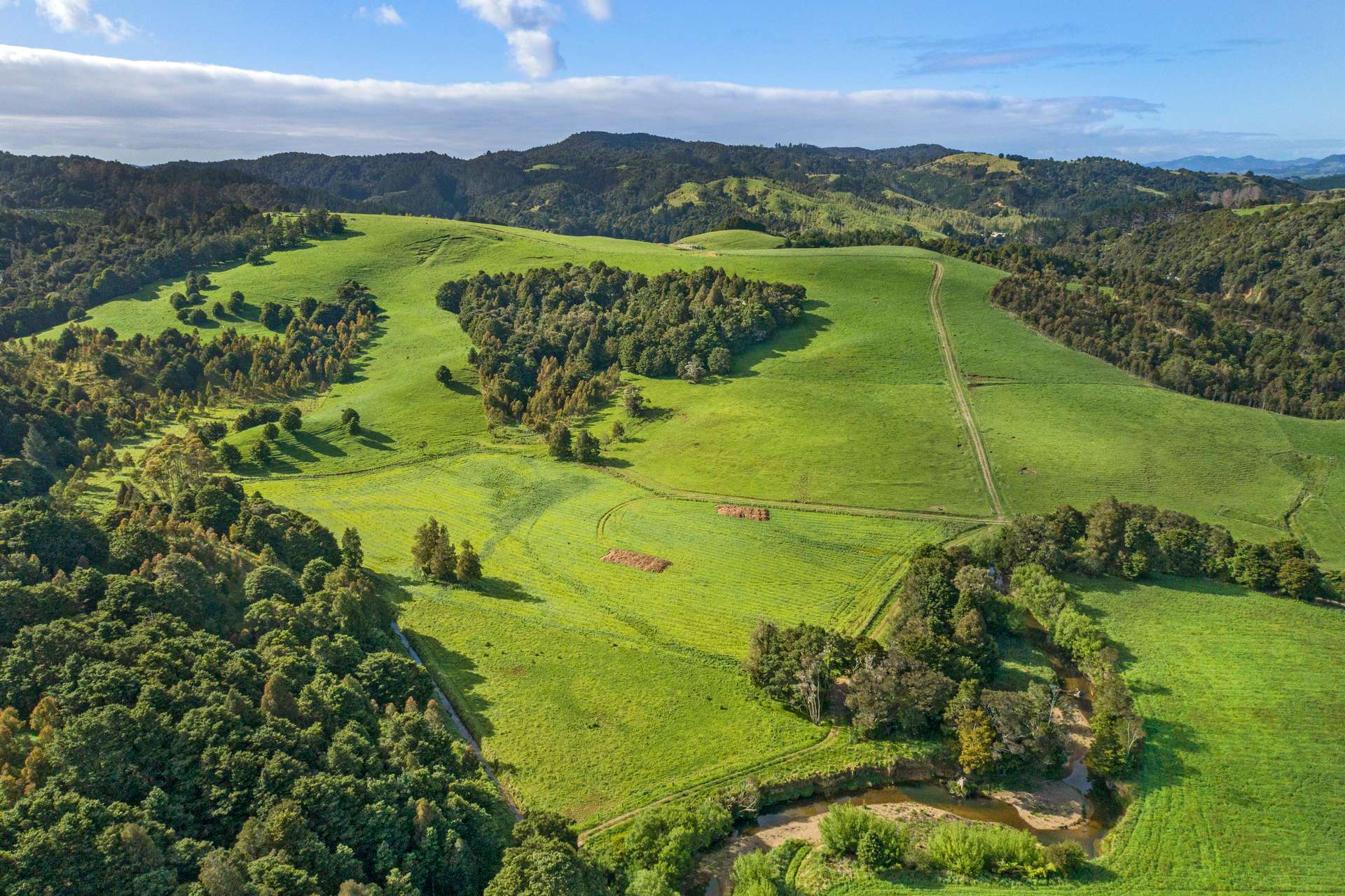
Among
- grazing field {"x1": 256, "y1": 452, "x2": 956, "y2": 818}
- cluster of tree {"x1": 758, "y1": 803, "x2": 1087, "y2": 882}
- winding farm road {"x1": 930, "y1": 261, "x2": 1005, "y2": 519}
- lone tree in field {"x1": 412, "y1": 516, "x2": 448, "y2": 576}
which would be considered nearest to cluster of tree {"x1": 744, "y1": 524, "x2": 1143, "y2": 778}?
grazing field {"x1": 256, "y1": 452, "x2": 956, "y2": 818}

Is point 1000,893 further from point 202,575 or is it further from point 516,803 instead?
point 202,575

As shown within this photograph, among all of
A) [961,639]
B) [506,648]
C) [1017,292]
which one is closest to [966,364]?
[1017,292]

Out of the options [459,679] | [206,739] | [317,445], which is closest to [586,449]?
[317,445]

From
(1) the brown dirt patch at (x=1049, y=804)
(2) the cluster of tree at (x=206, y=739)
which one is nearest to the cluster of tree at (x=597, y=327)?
(2) the cluster of tree at (x=206, y=739)

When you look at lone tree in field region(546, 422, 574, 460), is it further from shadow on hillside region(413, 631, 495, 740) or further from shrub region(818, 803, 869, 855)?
shrub region(818, 803, 869, 855)

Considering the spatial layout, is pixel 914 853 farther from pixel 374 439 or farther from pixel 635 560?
pixel 374 439
